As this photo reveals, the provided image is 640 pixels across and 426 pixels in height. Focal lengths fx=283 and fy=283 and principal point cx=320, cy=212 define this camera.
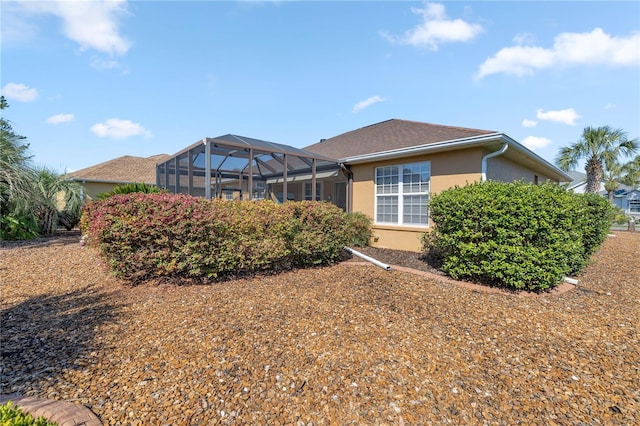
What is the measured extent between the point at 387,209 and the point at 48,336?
28.1ft

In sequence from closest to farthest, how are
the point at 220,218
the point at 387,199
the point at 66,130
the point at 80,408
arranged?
the point at 80,408, the point at 220,218, the point at 387,199, the point at 66,130

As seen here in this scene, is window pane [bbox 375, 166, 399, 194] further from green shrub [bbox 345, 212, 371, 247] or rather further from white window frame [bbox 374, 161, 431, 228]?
green shrub [bbox 345, 212, 371, 247]

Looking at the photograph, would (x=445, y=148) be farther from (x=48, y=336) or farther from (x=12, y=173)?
(x=12, y=173)

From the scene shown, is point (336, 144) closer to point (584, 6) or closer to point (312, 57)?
point (312, 57)

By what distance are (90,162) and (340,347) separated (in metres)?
27.4

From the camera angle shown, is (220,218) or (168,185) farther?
(168,185)

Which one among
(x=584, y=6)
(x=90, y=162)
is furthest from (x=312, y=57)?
(x=90, y=162)

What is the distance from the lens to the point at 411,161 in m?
9.01

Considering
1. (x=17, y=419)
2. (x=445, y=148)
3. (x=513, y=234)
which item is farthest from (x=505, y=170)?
(x=17, y=419)

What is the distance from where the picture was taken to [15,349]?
313 centimetres

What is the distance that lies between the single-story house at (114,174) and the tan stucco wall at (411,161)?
1567 centimetres

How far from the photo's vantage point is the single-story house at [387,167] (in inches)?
306

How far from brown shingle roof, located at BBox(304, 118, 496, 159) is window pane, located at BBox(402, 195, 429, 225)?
1662 mm

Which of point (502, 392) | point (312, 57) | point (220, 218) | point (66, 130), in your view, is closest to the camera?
point (502, 392)
